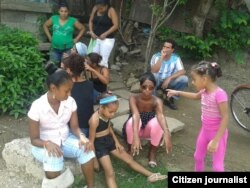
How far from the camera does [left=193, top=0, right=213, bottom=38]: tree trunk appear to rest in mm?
7578

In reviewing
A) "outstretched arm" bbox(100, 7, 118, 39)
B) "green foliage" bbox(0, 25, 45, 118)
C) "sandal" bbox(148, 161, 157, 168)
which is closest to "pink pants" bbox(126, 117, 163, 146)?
"sandal" bbox(148, 161, 157, 168)

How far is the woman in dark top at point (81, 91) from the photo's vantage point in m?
4.30

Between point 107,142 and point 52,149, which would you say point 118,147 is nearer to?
point 107,142

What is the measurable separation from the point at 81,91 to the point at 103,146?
0.67 meters

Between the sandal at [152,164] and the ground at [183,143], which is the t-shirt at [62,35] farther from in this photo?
the sandal at [152,164]

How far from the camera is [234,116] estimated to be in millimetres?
6059

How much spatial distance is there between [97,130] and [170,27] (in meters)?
4.62

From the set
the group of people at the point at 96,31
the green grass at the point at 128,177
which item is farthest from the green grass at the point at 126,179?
the group of people at the point at 96,31

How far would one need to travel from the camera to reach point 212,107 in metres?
3.80

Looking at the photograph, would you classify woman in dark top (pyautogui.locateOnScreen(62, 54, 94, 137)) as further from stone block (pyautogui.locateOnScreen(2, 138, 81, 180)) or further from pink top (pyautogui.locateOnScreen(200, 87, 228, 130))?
pink top (pyautogui.locateOnScreen(200, 87, 228, 130))

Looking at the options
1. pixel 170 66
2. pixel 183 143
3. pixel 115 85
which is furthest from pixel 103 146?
pixel 115 85

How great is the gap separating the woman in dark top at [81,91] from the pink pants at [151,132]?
49cm

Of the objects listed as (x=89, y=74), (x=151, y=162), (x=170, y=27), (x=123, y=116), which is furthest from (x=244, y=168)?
(x=170, y=27)

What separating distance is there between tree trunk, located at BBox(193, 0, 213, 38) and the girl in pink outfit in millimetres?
3996
